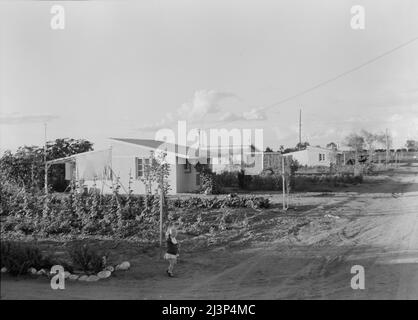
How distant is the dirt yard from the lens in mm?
7988

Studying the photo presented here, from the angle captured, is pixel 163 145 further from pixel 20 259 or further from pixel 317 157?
pixel 317 157

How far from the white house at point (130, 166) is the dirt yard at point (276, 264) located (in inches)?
351

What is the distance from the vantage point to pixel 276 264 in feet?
33.7

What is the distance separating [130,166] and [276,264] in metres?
16.0

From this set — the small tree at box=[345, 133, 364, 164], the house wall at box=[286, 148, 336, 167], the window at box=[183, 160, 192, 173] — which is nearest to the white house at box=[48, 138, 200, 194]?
the window at box=[183, 160, 192, 173]

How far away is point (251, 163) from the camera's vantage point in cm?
4312

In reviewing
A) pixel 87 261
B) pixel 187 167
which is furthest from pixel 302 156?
pixel 87 261

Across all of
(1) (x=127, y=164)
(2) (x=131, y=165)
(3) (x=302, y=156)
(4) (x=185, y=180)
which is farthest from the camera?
(3) (x=302, y=156)

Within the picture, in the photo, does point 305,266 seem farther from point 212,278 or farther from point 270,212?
point 270,212

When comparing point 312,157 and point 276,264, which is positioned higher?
point 312,157

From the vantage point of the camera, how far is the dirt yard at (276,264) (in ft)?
26.2

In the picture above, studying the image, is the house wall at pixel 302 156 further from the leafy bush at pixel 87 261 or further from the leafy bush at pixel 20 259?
the leafy bush at pixel 20 259
